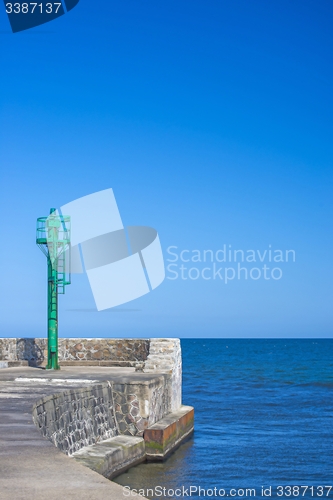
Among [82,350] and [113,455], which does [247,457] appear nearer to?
[113,455]

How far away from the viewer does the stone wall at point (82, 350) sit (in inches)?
628

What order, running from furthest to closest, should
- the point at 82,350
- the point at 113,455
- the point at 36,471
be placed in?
Result: the point at 82,350 < the point at 113,455 < the point at 36,471

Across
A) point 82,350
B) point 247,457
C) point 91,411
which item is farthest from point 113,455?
point 82,350

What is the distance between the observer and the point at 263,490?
33.3 feet

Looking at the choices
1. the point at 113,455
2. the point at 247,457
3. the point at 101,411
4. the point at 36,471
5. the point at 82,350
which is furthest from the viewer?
the point at 82,350

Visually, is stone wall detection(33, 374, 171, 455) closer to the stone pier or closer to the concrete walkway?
the stone pier

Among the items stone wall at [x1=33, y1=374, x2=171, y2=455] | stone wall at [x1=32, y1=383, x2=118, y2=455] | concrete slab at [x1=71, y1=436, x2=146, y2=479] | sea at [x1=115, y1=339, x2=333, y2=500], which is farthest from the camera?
sea at [x1=115, y1=339, x2=333, y2=500]

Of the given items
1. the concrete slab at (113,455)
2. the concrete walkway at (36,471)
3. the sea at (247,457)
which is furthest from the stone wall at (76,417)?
the sea at (247,457)

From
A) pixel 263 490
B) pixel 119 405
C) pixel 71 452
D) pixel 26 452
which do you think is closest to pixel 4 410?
pixel 71 452

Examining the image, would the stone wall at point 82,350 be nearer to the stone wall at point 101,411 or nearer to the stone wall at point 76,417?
the stone wall at point 101,411

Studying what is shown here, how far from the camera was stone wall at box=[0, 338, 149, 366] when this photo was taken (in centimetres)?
1595

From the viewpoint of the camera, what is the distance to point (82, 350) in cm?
1650

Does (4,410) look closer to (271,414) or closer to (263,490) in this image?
(263,490)

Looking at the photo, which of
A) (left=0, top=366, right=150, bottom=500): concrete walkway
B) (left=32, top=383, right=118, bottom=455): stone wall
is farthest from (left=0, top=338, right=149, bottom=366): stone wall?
(left=0, top=366, right=150, bottom=500): concrete walkway
